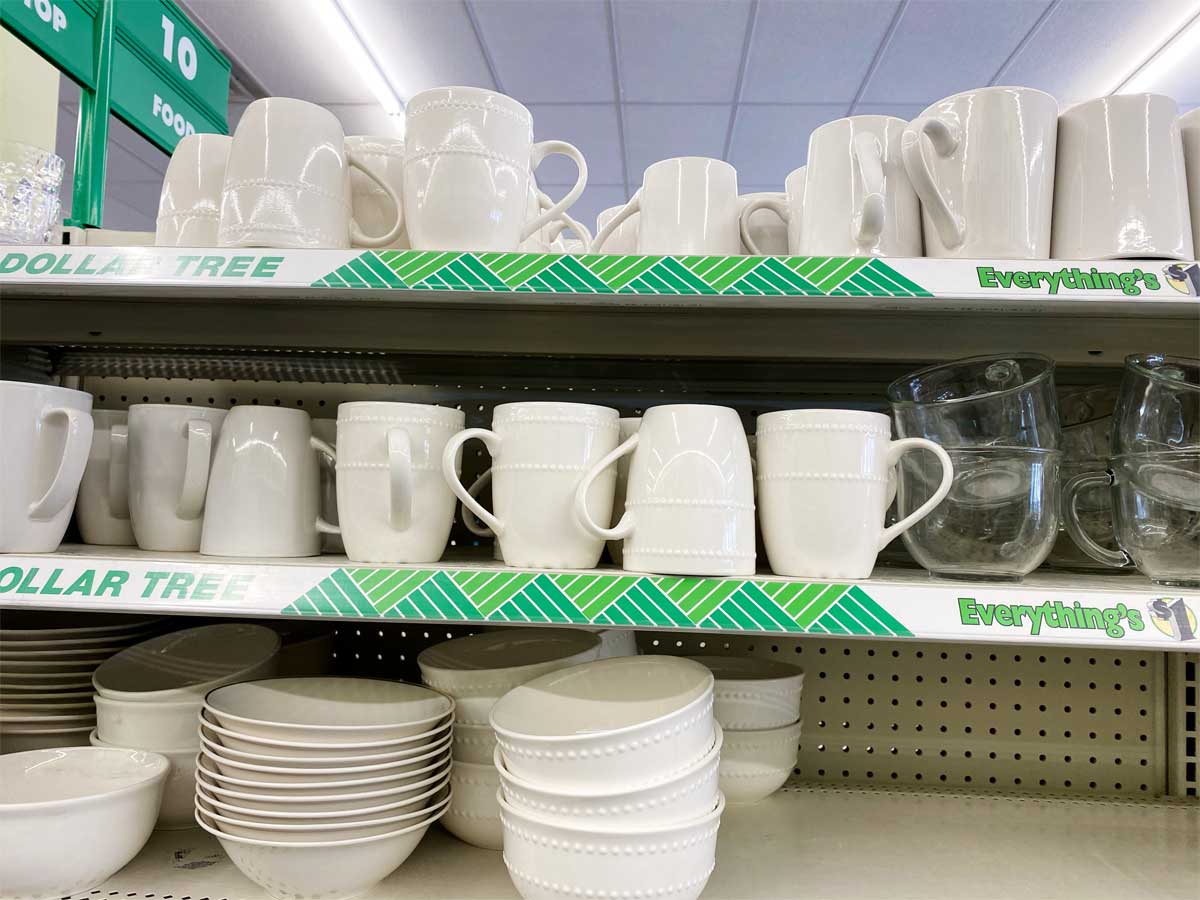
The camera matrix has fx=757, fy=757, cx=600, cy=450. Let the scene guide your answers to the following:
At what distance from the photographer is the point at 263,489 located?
865 mm

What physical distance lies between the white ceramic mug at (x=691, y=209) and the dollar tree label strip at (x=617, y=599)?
0.39 m

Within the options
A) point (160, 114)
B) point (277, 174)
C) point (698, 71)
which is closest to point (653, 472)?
point (277, 174)

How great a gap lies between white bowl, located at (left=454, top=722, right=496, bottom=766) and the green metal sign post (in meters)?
1.18

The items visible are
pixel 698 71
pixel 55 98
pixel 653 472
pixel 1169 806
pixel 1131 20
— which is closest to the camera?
pixel 653 472

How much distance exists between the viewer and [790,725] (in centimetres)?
99

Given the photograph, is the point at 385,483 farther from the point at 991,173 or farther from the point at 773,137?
the point at 773,137

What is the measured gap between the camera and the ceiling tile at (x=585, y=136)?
3.73 m

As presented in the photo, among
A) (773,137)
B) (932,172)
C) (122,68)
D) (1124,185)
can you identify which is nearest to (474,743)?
(932,172)

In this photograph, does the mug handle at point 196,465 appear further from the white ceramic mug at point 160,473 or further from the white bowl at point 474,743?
the white bowl at point 474,743

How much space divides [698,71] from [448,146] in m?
2.90

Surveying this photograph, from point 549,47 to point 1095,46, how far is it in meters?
2.26

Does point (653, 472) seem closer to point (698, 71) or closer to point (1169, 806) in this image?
point (1169, 806)

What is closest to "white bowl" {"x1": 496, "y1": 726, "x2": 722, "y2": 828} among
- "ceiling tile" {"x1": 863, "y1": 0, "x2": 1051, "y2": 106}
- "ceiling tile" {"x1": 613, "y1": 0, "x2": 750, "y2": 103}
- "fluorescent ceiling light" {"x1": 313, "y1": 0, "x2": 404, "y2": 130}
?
"ceiling tile" {"x1": 613, "y1": 0, "x2": 750, "y2": 103}

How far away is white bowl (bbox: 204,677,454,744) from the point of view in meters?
0.78
